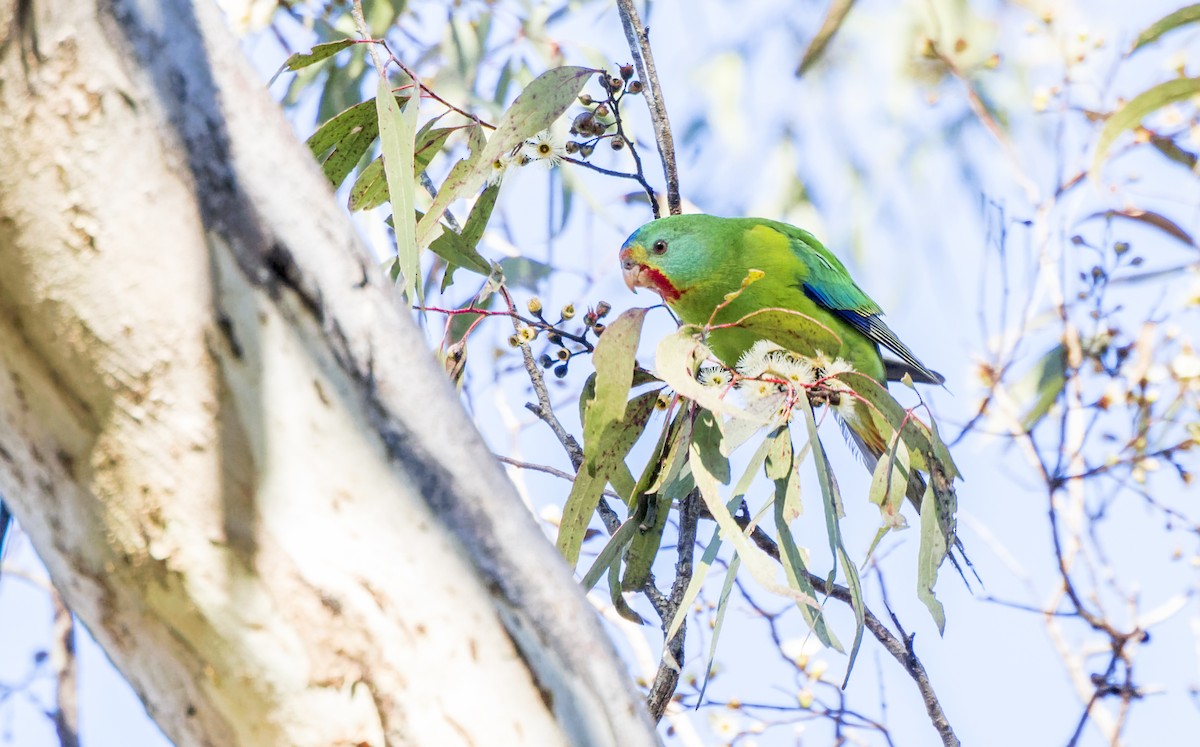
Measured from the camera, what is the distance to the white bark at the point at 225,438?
2.89 feet

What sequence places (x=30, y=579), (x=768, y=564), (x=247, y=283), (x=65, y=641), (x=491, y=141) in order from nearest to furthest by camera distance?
(x=247, y=283) → (x=768, y=564) → (x=491, y=141) → (x=65, y=641) → (x=30, y=579)

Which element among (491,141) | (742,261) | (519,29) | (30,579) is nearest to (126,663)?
(491,141)

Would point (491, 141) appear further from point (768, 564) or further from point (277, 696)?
point (277, 696)

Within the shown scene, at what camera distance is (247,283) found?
2.99ft

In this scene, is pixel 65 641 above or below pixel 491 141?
below

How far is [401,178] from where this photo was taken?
5.42 feet

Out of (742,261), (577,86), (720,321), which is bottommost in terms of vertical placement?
(577,86)

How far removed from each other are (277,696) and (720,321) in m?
2.09

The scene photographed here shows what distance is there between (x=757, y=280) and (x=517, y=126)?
4.13 ft

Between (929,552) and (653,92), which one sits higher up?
(653,92)

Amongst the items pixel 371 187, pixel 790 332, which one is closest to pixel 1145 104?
pixel 790 332

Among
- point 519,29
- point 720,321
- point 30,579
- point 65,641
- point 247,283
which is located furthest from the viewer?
point 519,29

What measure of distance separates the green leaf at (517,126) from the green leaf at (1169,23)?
4.82ft

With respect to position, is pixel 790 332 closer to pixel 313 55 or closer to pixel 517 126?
pixel 517 126
